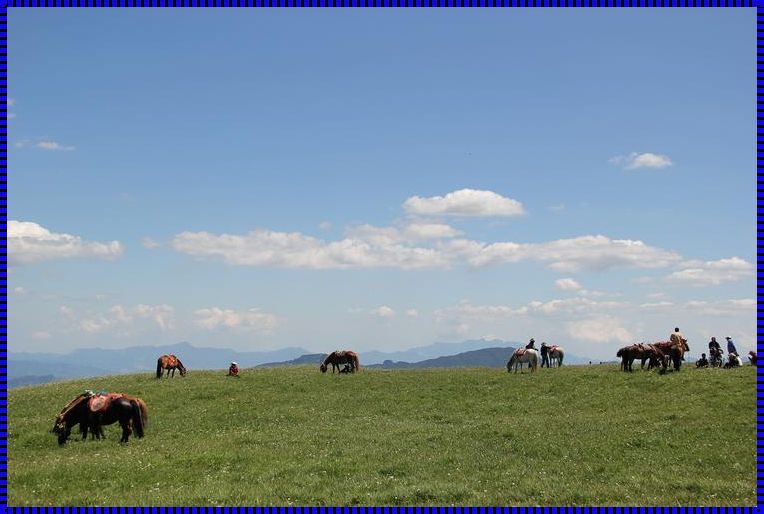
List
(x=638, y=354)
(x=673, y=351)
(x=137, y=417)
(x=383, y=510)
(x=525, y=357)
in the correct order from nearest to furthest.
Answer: (x=383, y=510), (x=137, y=417), (x=673, y=351), (x=638, y=354), (x=525, y=357)

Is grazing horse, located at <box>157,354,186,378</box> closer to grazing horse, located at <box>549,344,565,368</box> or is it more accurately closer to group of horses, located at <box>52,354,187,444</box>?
group of horses, located at <box>52,354,187,444</box>

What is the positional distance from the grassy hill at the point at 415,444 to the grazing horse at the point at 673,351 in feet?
6.09

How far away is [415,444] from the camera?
27688 millimetres

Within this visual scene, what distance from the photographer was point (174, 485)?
20547 mm

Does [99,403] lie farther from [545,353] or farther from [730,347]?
[730,347]

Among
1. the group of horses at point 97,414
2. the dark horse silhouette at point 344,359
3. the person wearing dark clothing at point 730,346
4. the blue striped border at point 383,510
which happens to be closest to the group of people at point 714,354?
the person wearing dark clothing at point 730,346

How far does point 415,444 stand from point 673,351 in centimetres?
2615

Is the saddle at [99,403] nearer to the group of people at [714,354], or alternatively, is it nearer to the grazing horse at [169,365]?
the grazing horse at [169,365]

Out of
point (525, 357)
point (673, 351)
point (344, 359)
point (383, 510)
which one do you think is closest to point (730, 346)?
point (673, 351)

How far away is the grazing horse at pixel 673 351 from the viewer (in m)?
45.4

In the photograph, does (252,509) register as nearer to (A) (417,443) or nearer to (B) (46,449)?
(A) (417,443)

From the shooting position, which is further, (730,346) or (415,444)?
(730,346)

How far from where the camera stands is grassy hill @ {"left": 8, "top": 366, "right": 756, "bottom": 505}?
19031 mm

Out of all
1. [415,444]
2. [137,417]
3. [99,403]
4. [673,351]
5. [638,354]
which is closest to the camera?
[415,444]
